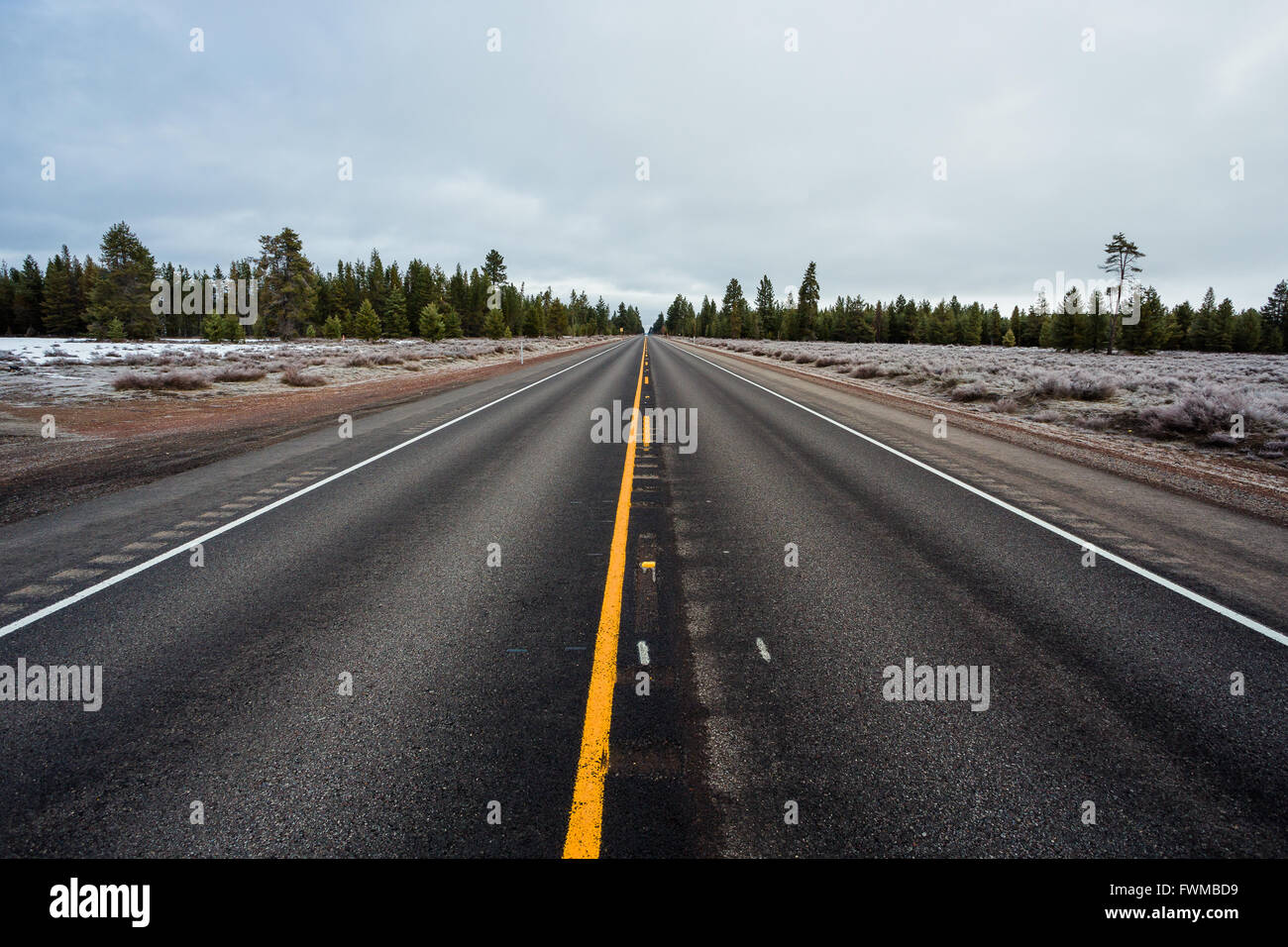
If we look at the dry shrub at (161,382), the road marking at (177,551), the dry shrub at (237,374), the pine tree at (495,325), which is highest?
the pine tree at (495,325)

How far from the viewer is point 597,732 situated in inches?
121

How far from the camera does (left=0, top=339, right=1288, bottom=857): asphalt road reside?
2.54 meters

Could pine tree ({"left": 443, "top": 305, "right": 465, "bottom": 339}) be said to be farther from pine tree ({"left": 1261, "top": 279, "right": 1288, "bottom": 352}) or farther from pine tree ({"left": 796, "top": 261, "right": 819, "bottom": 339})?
pine tree ({"left": 1261, "top": 279, "right": 1288, "bottom": 352})

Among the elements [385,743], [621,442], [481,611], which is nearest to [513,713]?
[385,743]

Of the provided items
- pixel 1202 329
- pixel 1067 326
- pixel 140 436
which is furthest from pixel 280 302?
pixel 1202 329

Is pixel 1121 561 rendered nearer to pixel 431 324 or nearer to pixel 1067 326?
pixel 431 324

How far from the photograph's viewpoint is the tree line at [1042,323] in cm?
7400

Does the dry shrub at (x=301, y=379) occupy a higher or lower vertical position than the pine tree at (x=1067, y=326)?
lower

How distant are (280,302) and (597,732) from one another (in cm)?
8043

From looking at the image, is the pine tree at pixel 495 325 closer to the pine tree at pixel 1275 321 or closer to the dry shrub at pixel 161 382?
the dry shrub at pixel 161 382

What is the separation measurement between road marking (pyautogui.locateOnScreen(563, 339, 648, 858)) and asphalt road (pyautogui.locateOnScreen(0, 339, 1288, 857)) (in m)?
0.03

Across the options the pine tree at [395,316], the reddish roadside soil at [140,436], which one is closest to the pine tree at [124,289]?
the pine tree at [395,316]

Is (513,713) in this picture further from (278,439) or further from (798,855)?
(278,439)

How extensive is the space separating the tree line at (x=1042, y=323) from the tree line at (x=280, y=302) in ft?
154
